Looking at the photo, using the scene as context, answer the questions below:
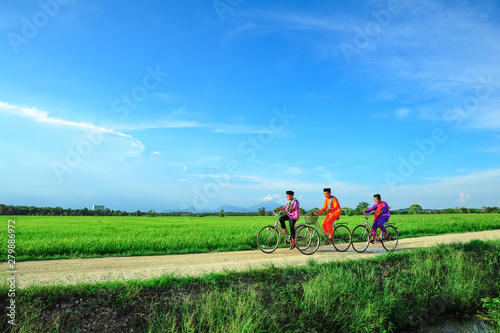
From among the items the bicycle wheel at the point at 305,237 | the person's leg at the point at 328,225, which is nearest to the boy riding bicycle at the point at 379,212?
the person's leg at the point at 328,225

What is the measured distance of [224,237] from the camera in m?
17.2

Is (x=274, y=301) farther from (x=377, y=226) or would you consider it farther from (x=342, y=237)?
(x=377, y=226)

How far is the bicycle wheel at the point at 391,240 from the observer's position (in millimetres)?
14664

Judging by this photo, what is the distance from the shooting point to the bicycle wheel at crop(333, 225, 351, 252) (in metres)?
14.0

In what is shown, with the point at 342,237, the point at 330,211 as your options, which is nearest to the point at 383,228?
the point at 342,237

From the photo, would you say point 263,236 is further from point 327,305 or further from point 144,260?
point 327,305

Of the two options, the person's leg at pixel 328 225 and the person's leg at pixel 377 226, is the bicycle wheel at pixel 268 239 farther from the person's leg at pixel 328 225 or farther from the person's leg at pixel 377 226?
the person's leg at pixel 377 226

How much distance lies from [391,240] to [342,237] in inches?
91.3

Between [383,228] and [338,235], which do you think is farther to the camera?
[338,235]

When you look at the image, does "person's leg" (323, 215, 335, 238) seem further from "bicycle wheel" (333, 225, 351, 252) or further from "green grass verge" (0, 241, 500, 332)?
"green grass verge" (0, 241, 500, 332)

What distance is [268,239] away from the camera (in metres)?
13.8

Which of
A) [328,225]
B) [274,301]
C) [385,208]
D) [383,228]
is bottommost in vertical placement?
[274,301]

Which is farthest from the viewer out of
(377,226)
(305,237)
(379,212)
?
(377,226)

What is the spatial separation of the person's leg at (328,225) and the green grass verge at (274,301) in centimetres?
335
